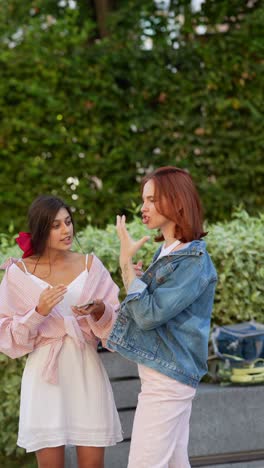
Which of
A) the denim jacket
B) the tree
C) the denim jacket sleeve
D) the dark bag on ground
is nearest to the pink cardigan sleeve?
the denim jacket

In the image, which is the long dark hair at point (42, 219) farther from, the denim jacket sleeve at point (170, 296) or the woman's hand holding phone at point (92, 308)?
the denim jacket sleeve at point (170, 296)

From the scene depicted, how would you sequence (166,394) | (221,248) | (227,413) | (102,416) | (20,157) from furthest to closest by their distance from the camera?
1. (20,157)
2. (221,248)
3. (227,413)
4. (102,416)
5. (166,394)

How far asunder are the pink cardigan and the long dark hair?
0.42ft

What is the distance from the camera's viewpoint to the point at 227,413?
14.4ft

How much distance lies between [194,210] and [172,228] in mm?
123

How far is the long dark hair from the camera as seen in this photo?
11.4ft

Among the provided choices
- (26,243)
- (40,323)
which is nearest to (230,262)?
(26,243)

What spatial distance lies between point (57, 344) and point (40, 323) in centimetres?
13

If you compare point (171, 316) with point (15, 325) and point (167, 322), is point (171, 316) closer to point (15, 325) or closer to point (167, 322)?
point (167, 322)

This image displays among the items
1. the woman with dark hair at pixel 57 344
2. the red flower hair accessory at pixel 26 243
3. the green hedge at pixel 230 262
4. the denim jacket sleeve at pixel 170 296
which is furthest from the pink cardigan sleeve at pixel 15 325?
the green hedge at pixel 230 262

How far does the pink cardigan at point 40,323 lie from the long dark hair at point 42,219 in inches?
5.1

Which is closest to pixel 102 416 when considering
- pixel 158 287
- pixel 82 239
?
pixel 158 287

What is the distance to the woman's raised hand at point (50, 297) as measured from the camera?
3.20 metres

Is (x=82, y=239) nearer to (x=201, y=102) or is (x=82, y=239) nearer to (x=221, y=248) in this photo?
(x=221, y=248)
